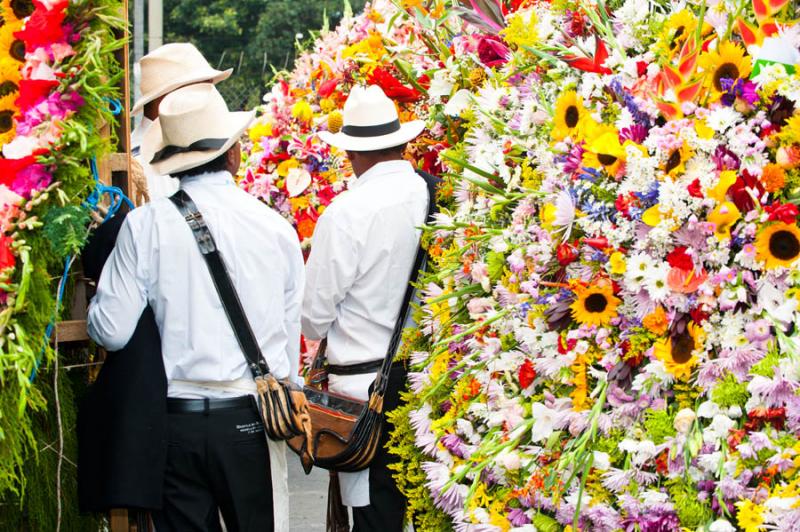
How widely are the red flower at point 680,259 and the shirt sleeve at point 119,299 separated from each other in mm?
1623

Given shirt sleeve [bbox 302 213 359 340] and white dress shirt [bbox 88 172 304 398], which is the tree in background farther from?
white dress shirt [bbox 88 172 304 398]

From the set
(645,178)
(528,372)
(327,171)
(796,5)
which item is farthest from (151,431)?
A: (327,171)

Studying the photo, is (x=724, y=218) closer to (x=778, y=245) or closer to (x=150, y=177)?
(x=778, y=245)

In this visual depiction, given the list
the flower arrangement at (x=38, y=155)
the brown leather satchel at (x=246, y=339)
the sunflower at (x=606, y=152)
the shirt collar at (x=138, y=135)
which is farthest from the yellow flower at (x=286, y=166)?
the sunflower at (x=606, y=152)

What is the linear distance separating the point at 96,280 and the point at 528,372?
1405 mm

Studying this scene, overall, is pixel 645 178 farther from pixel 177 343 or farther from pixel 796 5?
pixel 177 343

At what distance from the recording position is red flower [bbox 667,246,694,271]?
268cm

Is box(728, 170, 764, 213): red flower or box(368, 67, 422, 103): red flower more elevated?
box(728, 170, 764, 213): red flower

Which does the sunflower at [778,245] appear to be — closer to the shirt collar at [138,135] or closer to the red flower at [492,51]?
the red flower at [492,51]

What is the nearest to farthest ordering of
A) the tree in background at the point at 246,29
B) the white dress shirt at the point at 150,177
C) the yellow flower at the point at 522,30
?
the yellow flower at the point at 522,30 < the white dress shirt at the point at 150,177 < the tree in background at the point at 246,29

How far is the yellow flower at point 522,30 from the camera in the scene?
3340 millimetres

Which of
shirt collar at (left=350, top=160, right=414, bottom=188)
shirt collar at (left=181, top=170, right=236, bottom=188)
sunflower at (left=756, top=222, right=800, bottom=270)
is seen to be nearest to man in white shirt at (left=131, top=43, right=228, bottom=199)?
shirt collar at (left=350, top=160, right=414, bottom=188)

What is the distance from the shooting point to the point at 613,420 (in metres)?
2.77

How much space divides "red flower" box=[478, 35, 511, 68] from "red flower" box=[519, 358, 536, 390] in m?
1.20
